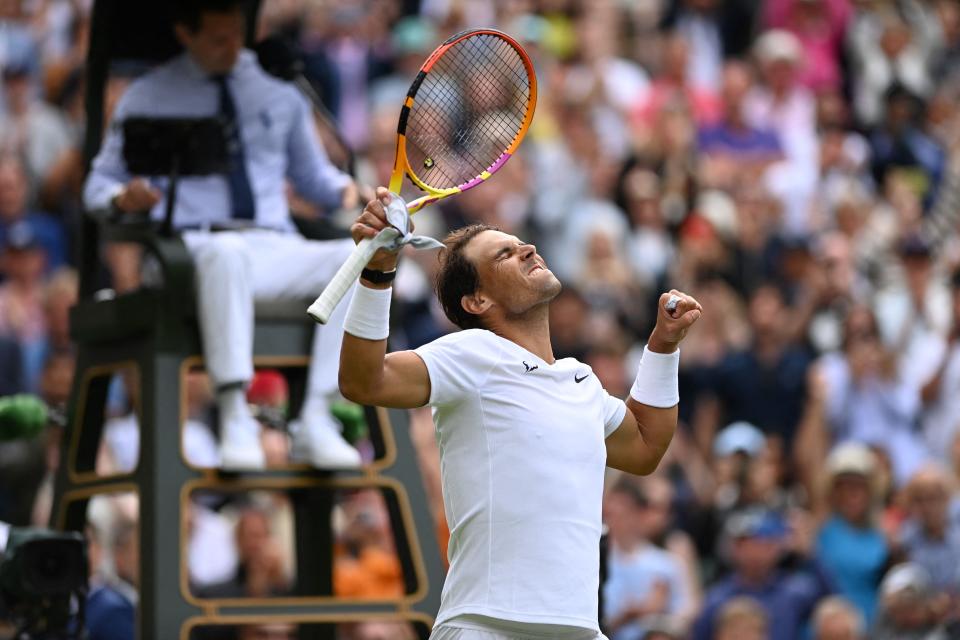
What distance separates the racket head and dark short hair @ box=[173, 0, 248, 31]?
147cm

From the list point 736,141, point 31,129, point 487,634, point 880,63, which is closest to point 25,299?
point 31,129

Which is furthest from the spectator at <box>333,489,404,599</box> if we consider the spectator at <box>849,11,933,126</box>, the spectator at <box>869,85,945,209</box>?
the spectator at <box>849,11,933,126</box>

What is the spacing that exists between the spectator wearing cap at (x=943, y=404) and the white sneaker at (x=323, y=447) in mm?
5706

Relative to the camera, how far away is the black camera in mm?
6703

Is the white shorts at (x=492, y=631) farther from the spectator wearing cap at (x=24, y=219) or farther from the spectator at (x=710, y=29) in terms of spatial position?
the spectator at (x=710, y=29)

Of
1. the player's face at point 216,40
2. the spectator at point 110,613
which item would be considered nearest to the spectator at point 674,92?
the spectator at point 110,613

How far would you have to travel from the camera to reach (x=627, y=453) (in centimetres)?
576

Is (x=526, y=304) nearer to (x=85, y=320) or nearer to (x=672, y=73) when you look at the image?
(x=85, y=320)

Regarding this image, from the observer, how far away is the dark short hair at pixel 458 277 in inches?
217

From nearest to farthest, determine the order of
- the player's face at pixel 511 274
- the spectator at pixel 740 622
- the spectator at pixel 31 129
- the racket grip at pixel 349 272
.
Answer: the racket grip at pixel 349 272
the player's face at pixel 511 274
the spectator at pixel 740 622
the spectator at pixel 31 129

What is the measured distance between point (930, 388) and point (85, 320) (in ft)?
20.0

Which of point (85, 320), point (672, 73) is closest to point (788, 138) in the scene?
point (672, 73)

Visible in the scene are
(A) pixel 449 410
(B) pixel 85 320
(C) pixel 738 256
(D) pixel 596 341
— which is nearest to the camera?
(A) pixel 449 410

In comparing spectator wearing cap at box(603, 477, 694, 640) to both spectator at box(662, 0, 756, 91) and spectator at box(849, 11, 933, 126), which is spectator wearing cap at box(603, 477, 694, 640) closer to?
spectator at box(662, 0, 756, 91)
